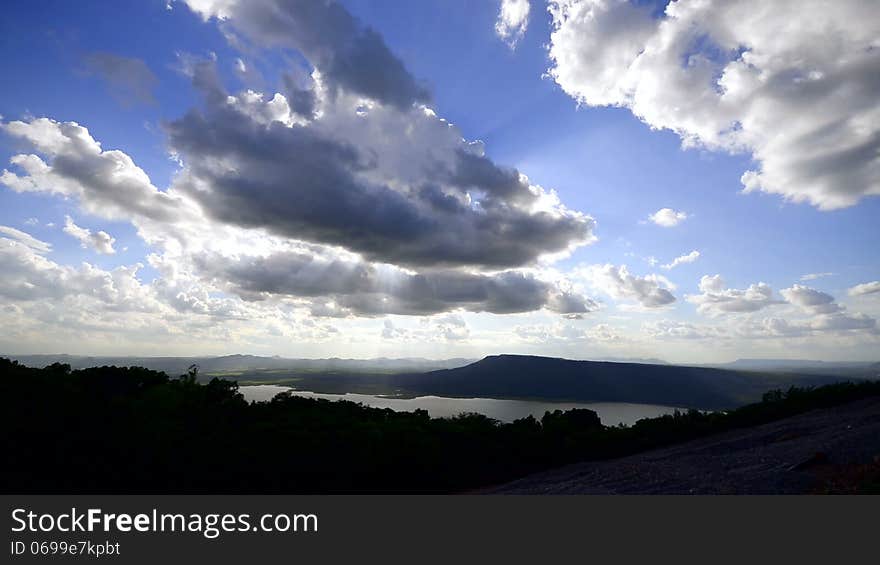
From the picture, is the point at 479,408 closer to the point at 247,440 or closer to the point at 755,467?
the point at 247,440

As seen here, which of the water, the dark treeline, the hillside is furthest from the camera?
the water

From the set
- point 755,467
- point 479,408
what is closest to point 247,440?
point 755,467

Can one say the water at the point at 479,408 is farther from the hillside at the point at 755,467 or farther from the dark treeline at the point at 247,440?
the hillside at the point at 755,467

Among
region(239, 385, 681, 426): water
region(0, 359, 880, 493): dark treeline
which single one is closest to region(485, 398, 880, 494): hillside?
region(0, 359, 880, 493): dark treeline

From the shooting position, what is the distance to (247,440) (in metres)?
20.3

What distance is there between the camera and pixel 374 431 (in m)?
22.1

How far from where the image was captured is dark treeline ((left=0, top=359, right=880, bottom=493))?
666 inches

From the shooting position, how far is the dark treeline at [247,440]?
16.9 meters

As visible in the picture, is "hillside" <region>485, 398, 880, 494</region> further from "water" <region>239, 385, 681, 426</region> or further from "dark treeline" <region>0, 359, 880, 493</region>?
"water" <region>239, 385, 681, 426</region>

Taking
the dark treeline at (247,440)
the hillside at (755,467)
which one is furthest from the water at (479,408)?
the hillside at (755,467)

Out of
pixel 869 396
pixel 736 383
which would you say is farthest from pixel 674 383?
pixel 869 396

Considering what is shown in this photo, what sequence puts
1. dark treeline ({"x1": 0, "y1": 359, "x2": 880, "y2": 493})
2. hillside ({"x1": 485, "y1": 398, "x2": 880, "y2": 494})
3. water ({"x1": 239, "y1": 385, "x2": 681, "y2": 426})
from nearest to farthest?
hillside ({"x1": 485, "y1": 398, "x2": 880, "y2": 494})
dark treeline ({"x1": 0, "y1": 359, "x2": 880, "y2": 493})
water ({"x1": 239, "y1": 385, "x2": 681, "y2": 426})

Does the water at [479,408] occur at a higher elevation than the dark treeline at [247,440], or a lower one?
lower
